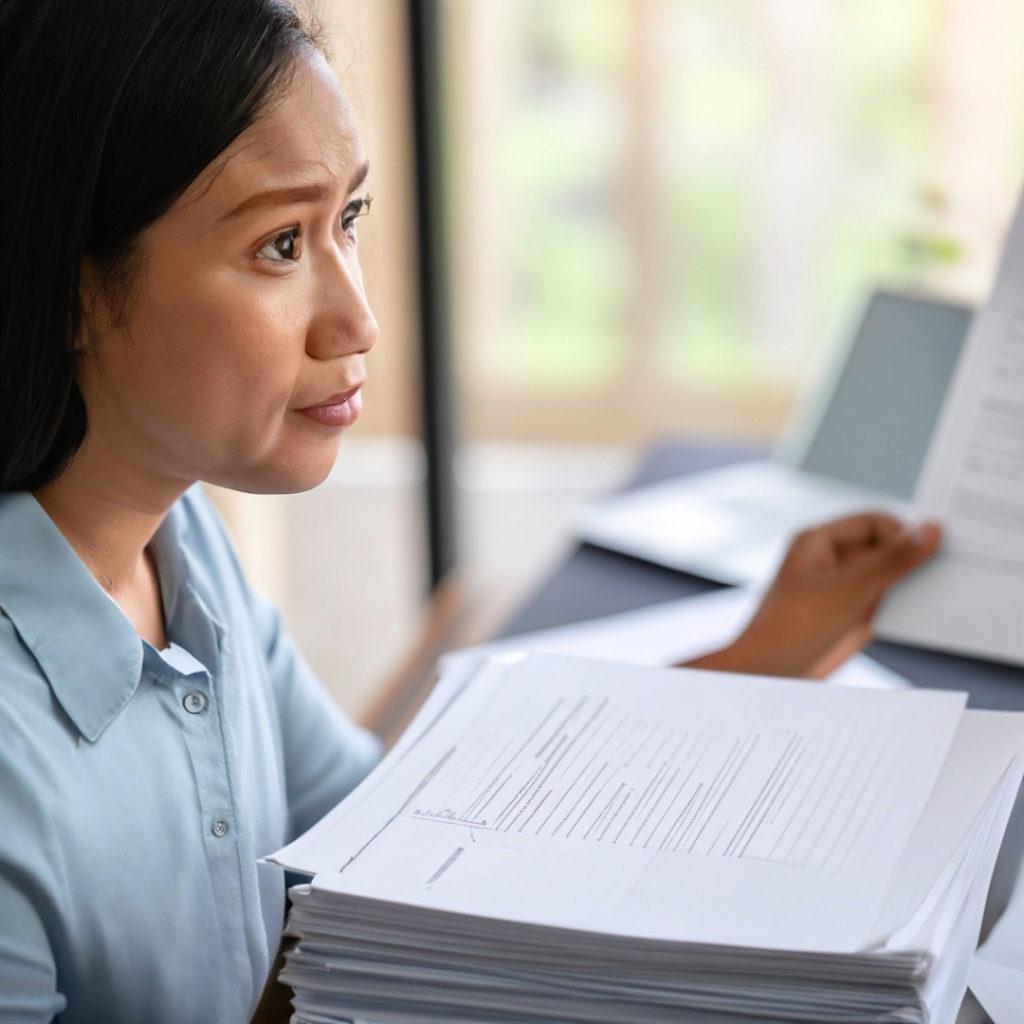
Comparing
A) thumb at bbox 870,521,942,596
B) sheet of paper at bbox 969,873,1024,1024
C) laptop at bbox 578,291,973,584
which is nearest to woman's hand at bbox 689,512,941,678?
thumb at bbox 870,521,942,596

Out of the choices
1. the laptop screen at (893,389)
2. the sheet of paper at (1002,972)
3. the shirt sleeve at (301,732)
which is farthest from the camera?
the laptop screen at (893,389)

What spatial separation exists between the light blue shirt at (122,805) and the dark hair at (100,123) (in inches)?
4.7

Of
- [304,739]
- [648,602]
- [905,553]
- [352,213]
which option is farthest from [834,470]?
[352,213]

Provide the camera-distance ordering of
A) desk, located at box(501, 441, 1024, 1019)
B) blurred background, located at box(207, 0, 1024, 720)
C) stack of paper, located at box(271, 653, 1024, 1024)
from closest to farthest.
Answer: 1. stack of paper, located at box(271, 653, 1024, 1024)
2. desk, located at box(501, 441, 1024, 1019)
3. blurred background, located at box(207, 0, 1024, 720)

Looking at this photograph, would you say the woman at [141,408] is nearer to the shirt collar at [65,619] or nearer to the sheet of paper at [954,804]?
the shirt collar at [65,619]

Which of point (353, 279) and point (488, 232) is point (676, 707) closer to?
point (353, 279)

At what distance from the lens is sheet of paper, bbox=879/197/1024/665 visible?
Result: 990 millimetres

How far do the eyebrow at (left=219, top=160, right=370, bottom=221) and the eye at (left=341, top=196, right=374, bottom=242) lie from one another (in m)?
0.04

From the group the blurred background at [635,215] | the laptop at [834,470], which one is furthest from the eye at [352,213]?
the blurred background at [635,215]

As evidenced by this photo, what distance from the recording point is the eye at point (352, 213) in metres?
0.72

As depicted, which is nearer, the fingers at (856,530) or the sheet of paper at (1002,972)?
the sheet of paper at (1002,972)

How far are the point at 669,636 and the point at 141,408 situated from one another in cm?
57

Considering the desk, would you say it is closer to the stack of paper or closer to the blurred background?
the stack of paper

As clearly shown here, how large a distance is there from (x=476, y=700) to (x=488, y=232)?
9.20 ft
